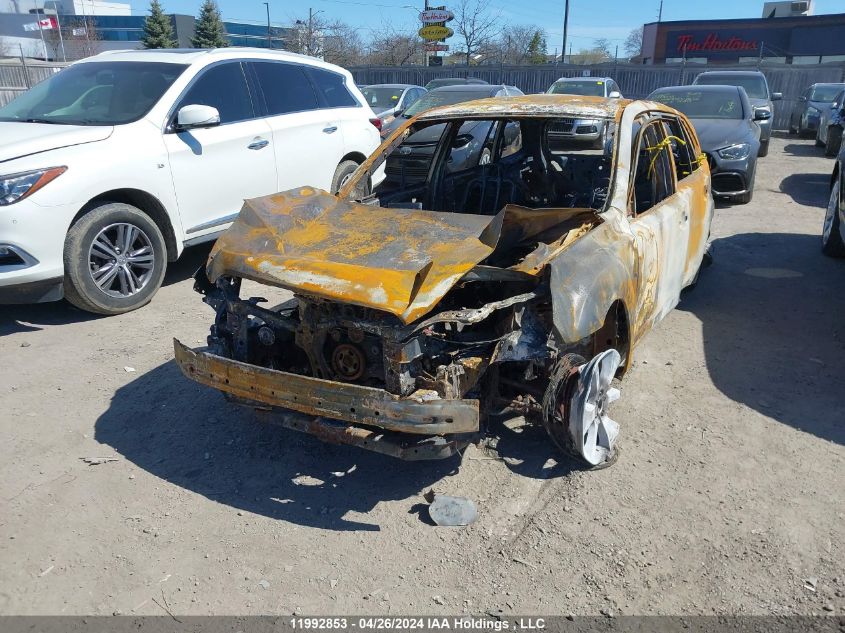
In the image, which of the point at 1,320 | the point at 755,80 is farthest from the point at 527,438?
the point at 755,80

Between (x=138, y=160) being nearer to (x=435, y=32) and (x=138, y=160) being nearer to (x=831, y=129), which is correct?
(x=831, y=129)

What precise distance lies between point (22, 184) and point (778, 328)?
19.7ft

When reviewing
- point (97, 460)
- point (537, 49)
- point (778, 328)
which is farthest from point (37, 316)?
point (537, 49)

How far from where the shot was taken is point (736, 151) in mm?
9398

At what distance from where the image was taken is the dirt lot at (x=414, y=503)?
9.20 feet

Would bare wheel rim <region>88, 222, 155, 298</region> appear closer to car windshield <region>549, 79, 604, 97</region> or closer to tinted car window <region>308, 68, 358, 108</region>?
tinted car window <region>308, 68, 358, 108</region>

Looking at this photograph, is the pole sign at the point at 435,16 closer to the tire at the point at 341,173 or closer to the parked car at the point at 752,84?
the parked car at the point at 752,84

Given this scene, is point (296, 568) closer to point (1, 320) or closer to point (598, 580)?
point (598, 580)

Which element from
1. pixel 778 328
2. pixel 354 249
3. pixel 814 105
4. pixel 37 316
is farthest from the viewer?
pixel 814 105

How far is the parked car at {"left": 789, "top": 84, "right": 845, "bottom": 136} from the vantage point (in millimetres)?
18484

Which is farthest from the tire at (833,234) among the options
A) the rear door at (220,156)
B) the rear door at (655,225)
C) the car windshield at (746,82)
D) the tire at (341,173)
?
the car windshield at (746,82)

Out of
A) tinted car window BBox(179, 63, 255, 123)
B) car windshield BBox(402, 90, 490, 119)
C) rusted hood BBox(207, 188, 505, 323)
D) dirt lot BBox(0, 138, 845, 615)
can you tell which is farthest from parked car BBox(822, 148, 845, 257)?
car windshield BBox(402, 90, 490, 119)

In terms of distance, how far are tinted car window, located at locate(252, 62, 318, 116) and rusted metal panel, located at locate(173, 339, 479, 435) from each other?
459cm

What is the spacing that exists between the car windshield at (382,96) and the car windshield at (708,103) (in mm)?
6408
